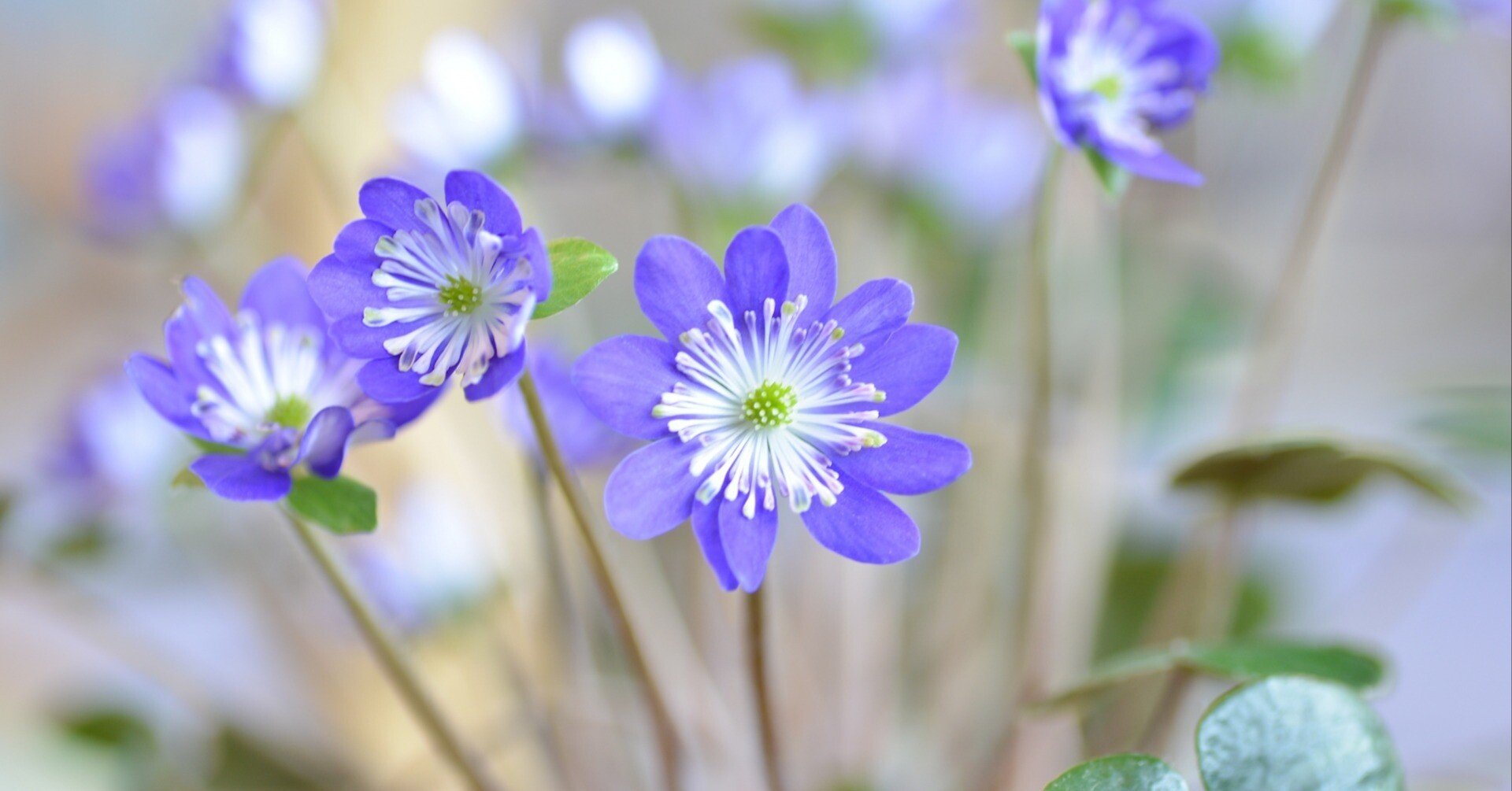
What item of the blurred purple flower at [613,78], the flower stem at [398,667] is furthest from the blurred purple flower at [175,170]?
the flower stem at [398,667]

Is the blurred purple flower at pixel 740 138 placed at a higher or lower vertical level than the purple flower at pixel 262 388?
higher

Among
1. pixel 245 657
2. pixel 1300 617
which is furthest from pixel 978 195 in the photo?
pixel 245 657

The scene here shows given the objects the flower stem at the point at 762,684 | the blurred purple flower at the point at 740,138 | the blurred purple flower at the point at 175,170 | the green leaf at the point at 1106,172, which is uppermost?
the blurred purple flower at the point at 175,170

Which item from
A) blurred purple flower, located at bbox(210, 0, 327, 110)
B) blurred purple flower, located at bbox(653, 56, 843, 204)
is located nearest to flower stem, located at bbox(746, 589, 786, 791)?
blurred purple flower, located at bbox(653, 56, 843, 204)

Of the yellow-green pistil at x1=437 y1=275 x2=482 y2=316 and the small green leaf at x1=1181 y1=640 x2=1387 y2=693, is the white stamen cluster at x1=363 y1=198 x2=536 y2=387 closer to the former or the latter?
the yellow-green pistil at x1=437 y1=275 x2=482 y2=316

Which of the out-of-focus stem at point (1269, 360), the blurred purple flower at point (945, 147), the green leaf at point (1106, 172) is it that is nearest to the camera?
the green leaf at point (1106, 172)

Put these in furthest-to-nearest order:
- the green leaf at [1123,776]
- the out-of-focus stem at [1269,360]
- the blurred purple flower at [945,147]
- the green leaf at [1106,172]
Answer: the blurred purple flower at [945,147] < the out-of-focus stem at [1269,360] < the green leaf at [1106,172] < the green leaf at [1123,776]

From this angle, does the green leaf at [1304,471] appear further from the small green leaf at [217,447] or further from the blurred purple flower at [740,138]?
the small green leaf at [217,447]
